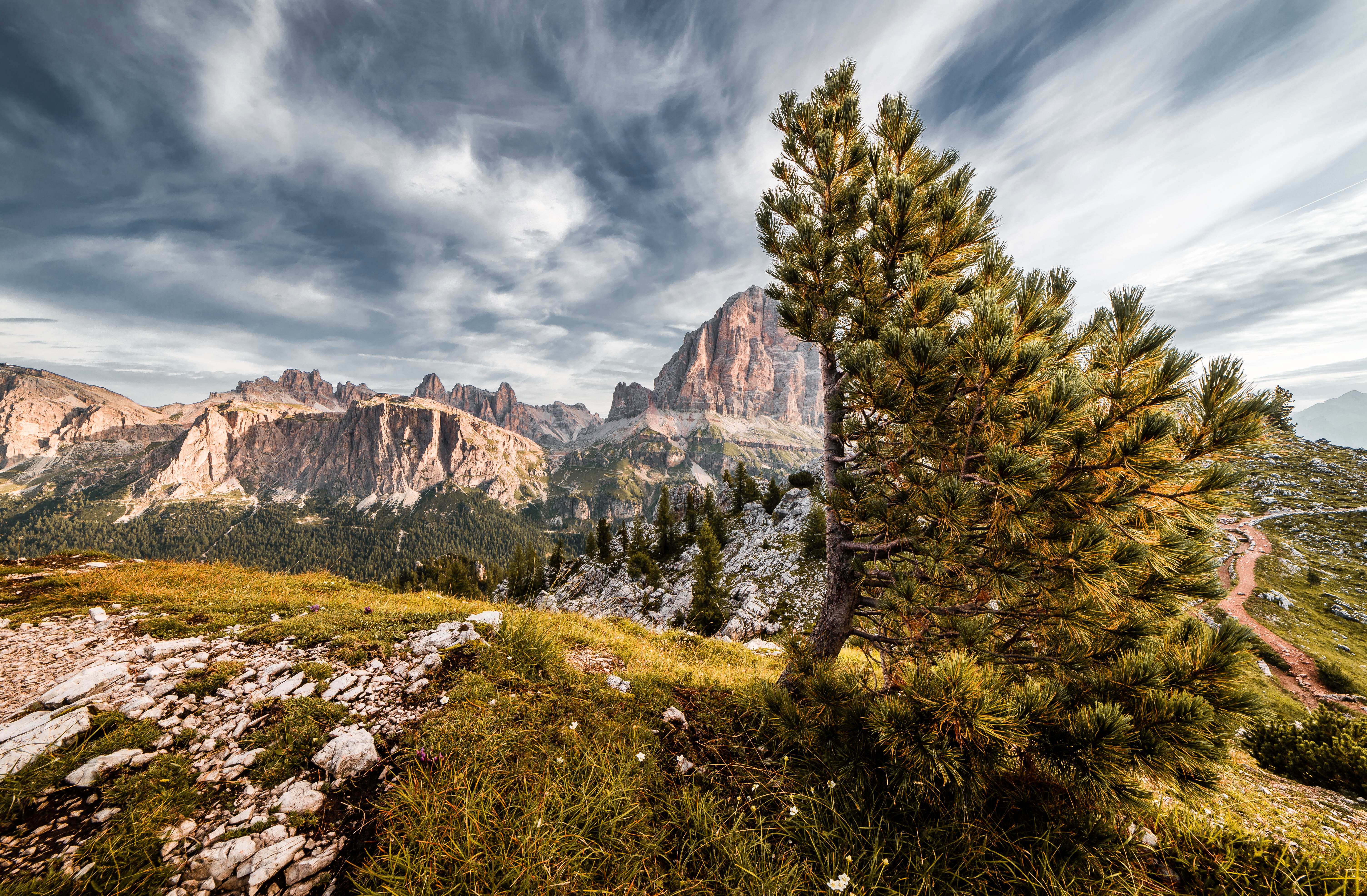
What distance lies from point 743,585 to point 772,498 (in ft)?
60.3

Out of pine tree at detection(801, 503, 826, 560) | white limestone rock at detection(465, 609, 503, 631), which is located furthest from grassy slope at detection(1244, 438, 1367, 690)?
white limestone rock at detection(465, 609, 503, 631)

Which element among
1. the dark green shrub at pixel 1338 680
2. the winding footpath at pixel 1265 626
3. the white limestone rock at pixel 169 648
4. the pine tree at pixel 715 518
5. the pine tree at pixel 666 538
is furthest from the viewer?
the pine tree at pixel 666 538

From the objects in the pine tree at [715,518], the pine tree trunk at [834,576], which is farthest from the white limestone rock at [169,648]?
the pine tree at [715,518]

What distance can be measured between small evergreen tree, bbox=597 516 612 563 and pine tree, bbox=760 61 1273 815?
50.9 metres

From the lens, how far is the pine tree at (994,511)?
2977mm

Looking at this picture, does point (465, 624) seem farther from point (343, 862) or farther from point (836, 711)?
point (836, 711)

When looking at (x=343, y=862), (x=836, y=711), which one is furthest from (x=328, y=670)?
(x=836, y=711)

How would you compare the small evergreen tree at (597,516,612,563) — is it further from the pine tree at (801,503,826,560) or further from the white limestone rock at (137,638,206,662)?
the white limestone rock at (137,638,206,662)

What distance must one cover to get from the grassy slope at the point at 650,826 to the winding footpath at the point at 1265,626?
414 inches

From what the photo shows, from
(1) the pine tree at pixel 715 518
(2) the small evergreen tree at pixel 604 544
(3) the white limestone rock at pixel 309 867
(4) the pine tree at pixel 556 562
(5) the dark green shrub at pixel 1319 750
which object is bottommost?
(4) the pine tree at pixel 556 562

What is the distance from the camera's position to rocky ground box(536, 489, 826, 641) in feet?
88.0

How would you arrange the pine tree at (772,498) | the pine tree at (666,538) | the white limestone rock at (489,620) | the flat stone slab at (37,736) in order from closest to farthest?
the flat stone slab at (37,736) → the white limestone rock at (489,620) → the pine tree at (772,498) → the pine tree at (666,538)

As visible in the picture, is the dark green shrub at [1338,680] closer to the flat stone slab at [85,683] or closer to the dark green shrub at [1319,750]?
the dark green shrub at [1319,750]

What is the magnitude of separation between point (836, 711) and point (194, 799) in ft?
17.1
